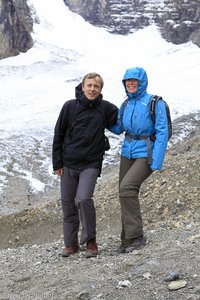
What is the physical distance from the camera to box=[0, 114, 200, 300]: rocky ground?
15.2ft

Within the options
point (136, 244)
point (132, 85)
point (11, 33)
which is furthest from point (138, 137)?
point (11, 33)

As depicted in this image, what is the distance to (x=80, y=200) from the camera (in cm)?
573

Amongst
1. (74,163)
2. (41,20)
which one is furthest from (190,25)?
(74,163)

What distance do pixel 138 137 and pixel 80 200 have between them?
909mm

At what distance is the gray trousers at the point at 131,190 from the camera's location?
5656 mm

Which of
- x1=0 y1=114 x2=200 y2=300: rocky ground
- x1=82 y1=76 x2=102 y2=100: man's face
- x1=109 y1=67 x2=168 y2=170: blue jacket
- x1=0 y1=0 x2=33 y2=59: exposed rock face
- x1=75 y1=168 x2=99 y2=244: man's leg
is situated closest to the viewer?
x1=0 y1=114 x2=200 y2=300: rocky ground

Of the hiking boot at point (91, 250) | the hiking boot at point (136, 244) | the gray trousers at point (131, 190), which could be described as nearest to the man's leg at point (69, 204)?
the hiking boot at point (91, 250)

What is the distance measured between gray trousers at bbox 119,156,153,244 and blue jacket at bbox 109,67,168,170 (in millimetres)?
114

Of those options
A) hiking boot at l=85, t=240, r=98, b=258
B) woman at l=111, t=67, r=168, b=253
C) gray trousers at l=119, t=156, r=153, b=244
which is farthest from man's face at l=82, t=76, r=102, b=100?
hiking boot at l=85, t=240, r=98, b=258

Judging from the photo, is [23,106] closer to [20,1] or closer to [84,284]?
[84,284]

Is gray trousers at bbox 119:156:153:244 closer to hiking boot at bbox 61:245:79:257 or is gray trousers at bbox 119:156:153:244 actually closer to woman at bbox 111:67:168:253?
woman at bbox 111:67:168:253

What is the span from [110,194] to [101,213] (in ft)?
3.07

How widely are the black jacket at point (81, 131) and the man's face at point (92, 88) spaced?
4 centimetres

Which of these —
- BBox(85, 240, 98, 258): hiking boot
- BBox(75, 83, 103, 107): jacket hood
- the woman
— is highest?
BBox(75, 83, 103, 107): jacket hood
